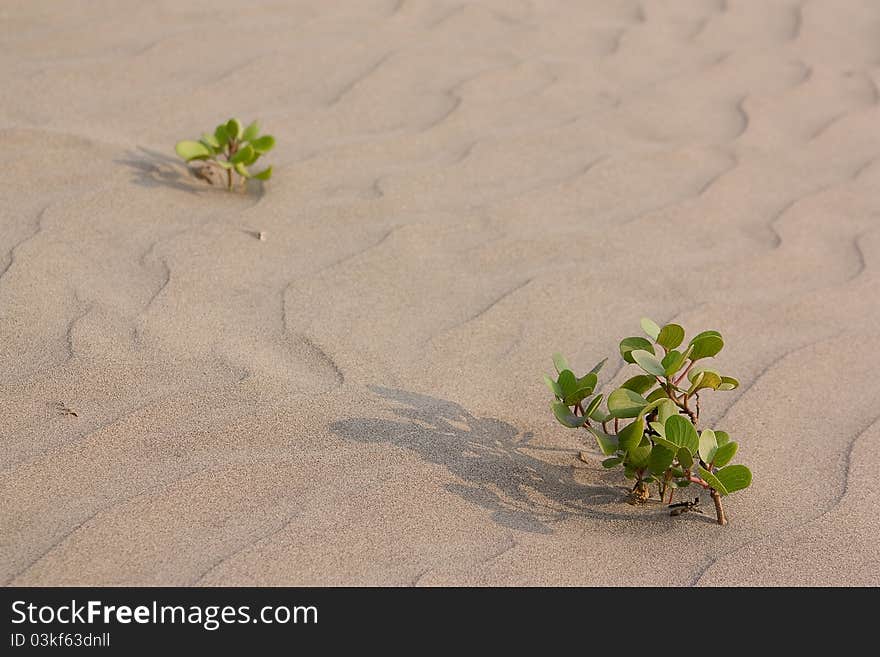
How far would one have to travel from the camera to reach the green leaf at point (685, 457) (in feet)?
4.95

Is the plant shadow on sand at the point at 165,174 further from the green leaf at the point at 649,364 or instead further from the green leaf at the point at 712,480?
the green leaf at the point at 712,480

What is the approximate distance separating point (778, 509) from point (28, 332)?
123cm

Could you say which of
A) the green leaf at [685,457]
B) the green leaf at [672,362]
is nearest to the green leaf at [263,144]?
the green leaf at [672,362]

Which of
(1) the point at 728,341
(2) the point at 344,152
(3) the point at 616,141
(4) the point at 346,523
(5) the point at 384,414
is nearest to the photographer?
(4) the point at 346,523

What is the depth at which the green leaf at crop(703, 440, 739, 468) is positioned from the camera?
1518 millimetres

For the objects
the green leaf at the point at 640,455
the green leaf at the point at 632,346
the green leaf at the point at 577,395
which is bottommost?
the green leaf at the point at 640,455

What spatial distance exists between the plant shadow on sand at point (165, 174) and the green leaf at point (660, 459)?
1254mm

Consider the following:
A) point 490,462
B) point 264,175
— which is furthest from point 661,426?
point 264,175

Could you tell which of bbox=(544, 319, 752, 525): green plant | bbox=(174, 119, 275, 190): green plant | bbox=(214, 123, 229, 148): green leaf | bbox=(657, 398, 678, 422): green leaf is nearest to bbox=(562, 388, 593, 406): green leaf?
bbox=(544, 319, 752, 525): green plant

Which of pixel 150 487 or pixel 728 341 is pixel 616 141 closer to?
pixel 728 341

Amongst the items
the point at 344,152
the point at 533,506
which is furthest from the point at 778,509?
the point at 344,152

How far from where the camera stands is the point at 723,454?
5.02ft

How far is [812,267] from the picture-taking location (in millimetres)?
Answer: 2430

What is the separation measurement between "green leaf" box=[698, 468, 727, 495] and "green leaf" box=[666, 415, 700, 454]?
0.03 metres
